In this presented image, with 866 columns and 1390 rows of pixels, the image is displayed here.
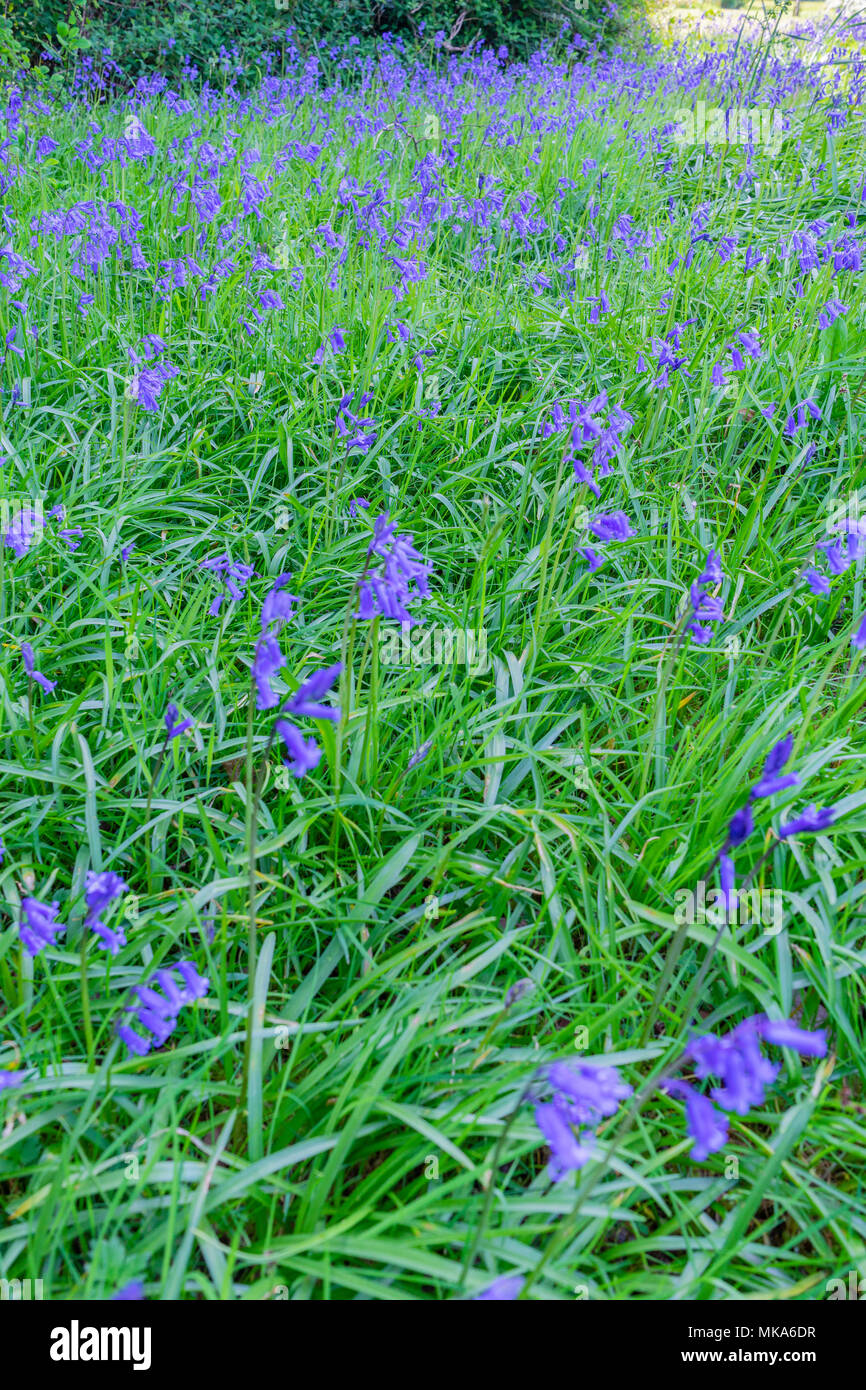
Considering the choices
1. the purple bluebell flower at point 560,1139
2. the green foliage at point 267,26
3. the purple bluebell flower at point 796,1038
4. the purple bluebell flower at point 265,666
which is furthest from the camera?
the green foliage at point 267,26

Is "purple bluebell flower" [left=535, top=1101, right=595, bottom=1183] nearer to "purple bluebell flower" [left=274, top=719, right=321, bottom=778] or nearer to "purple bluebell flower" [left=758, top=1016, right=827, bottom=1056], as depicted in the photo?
"purple bluebell flower" [left=758, top=1016, right=827, bottom=1056]

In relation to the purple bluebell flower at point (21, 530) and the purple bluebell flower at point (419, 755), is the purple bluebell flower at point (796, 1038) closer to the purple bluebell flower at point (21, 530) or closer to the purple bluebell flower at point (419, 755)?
the purple bluebell flower at point (419, 755)

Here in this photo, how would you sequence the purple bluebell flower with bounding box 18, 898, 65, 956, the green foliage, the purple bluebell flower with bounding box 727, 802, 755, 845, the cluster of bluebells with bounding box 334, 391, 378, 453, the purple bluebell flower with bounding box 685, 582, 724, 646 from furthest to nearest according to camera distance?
the green foliage, the cluster of bluebells with bounding box 334, 391, 378, 453, the purple bluebell flower with bounding box 685, 582, 724, 646, the purple bluebell flower with bounding box 18, 898, 65, 956, the purple bluebell flower with bounding box 727, 802, 755, 845

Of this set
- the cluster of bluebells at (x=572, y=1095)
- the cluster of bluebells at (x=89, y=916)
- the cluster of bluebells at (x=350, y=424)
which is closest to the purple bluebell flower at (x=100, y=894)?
the cluster of bluebells at (x=89, y=916)

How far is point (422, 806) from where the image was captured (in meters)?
2.47

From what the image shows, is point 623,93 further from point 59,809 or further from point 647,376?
point 59,809

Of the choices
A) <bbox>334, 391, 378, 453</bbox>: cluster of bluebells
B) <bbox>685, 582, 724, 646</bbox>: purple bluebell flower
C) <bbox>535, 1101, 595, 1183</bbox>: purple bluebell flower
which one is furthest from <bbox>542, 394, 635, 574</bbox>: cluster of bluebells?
<bbox>535, 1101, 595, 1183</bbox>: purple bluebell flower

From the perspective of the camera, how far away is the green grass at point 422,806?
5.47 ft

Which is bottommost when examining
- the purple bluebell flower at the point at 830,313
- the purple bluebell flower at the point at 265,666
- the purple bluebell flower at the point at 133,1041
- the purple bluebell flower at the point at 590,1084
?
the purple bluebell flower at the point at 133,1041

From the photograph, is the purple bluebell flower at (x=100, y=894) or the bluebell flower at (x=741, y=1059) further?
the purple bluebell flower at (x=100, y=894)

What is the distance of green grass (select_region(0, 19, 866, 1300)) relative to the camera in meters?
1.67

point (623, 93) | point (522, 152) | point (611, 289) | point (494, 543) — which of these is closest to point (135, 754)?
point (494, 543)

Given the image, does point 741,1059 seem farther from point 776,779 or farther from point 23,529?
point 23,529

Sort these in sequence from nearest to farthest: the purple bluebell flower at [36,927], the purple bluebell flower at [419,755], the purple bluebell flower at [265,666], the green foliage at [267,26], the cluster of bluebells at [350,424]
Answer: the purple bluebell flower at [265,666], the purple bluebell flower at [36,927], the purple bluebell flower at [419,755], the cluster of bluebells at [350,424], the green foliage at [267,26]
